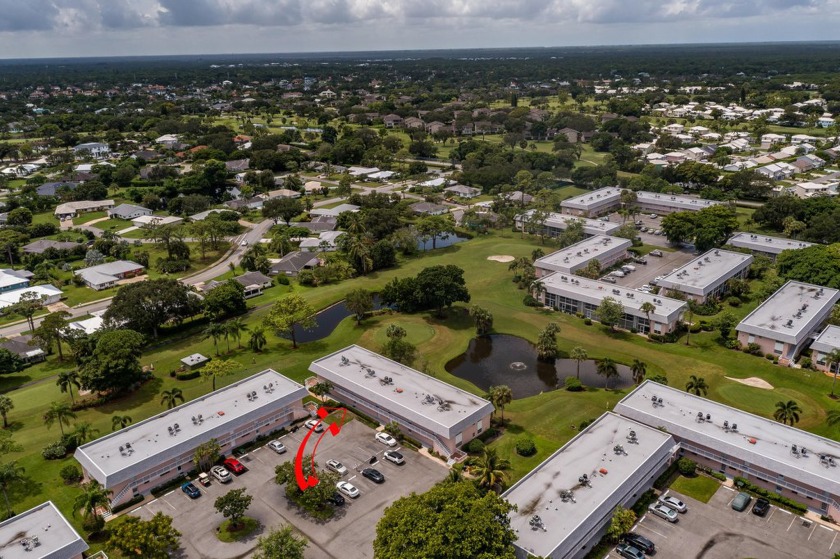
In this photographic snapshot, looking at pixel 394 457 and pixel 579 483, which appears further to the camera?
pixel 394 457

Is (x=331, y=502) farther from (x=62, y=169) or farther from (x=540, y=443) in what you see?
(x=62, y=169)

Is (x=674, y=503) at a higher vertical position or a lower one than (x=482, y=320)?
lower

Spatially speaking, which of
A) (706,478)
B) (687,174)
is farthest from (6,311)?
(687,174)

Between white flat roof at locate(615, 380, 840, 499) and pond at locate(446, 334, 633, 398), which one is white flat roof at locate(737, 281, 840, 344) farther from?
white flat roof at locate(615, 380, 840, 499)

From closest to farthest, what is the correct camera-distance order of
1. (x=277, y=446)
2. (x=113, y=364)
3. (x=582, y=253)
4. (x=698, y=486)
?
1. (x=698, y=486)
2. (x=277, y=446)
3. (x=113, y=364)
4. (x=582, y=253)

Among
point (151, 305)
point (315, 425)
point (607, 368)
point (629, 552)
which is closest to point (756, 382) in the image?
point (607, 368)

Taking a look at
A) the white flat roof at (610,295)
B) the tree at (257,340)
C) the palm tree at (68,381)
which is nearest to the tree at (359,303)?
the tree at (257,340)

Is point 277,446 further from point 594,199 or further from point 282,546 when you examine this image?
point 594,199
